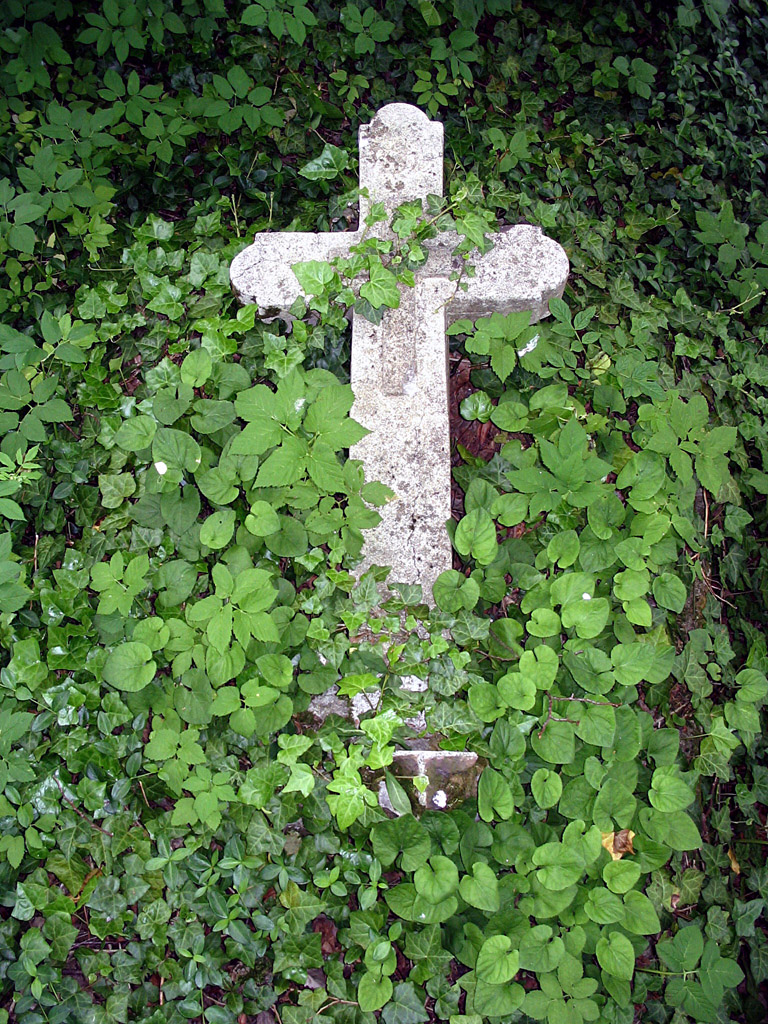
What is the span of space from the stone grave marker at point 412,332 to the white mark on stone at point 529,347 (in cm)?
14

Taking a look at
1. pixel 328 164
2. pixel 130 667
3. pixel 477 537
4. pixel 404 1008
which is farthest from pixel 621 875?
pixel 328 164

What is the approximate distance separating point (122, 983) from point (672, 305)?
143 inches

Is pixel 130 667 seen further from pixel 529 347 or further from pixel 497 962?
pixel 529 347

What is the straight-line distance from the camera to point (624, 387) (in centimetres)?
296

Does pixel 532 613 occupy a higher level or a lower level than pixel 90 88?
lower

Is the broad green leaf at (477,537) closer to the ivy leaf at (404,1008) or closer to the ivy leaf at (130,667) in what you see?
the ivy leaf at (130,667)

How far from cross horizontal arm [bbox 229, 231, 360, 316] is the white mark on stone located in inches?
31.6

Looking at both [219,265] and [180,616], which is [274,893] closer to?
[180,616]

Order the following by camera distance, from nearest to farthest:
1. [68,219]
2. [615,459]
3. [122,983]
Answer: [122,983]
[615,459]
[68,219]

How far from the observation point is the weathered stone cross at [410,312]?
98.7 inches

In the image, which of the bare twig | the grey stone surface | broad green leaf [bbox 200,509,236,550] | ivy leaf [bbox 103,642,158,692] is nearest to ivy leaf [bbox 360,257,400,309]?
broad green leaf [bbox 200,509,236,550]

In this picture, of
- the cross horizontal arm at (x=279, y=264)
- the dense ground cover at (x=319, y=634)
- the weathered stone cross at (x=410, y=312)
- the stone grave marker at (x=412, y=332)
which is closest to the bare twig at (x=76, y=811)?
the dense ground cover at (x=319, y=634)

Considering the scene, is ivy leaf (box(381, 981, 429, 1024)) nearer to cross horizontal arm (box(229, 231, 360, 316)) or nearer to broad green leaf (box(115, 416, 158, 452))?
broad green leaf (box(115, 416, 158, 452))

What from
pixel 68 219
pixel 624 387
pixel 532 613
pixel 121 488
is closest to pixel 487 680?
pixel 532 613
